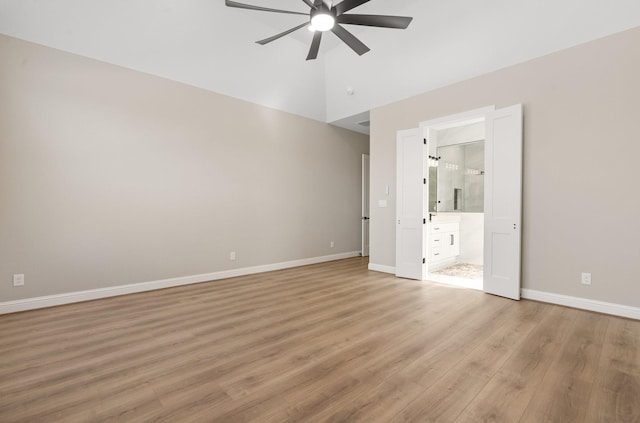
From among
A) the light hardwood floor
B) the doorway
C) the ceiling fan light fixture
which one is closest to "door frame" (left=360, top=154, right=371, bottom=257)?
the doorway

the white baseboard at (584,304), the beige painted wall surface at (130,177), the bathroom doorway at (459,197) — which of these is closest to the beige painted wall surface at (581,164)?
the white baseboard at (584,304)

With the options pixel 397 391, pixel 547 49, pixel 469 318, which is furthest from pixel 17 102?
pixel 547 49

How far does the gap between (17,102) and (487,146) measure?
5.73 meters

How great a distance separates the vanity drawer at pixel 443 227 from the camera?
17.1 feet

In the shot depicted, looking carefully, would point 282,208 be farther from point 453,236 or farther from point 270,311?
point 453,236

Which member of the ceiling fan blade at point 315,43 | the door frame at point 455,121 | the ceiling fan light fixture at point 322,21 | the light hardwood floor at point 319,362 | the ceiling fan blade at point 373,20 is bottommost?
the light hardwood floor at point 319,362

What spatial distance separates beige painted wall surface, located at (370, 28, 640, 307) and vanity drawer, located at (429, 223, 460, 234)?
1.58 meters

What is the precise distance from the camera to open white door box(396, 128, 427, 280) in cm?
468

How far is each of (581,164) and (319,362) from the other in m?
3.63

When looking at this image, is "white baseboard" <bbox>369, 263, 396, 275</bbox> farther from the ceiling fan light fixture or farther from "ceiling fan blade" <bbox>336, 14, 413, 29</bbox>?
the ceiling fan light fixture

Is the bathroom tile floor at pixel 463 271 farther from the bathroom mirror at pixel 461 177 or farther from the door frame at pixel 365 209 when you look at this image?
the door frame at pixel 365 209

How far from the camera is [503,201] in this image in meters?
3.81

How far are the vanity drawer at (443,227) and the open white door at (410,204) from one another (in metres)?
0.50

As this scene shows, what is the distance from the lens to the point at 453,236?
595 centimetres
